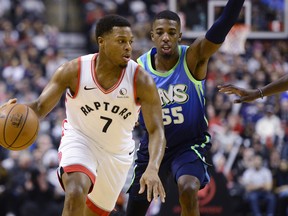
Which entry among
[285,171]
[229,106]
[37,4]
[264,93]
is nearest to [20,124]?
[264,93]

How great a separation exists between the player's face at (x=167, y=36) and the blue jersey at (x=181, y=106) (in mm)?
171

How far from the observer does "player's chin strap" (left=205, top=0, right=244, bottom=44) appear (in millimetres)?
7199

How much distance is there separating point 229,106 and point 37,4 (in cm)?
631

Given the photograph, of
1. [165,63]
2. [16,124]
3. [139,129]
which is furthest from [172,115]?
[139,129]

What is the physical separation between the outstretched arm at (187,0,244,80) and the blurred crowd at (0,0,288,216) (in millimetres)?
5628

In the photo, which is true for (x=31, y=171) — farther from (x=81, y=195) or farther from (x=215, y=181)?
(x=81, y=195)

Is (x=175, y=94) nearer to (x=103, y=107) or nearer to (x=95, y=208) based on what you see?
(x=103, y=107)

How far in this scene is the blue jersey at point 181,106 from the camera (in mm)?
7469

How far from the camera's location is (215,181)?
12.0 metres

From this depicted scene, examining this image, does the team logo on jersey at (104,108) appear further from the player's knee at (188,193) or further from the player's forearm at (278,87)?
the player's forearm at (278,87)

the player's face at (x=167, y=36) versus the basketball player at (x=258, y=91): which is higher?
the player's face at (x=167, y=36)

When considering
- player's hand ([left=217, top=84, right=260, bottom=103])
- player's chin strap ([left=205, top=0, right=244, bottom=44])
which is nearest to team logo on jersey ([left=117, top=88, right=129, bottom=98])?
player's chin strap ([left=205, top=0, right=244, bottom=44])

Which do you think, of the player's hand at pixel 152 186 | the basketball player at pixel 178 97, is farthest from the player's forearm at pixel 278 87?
the player's hand at pixel 152 186

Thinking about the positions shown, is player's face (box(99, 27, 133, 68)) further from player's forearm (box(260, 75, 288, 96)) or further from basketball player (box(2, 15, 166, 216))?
player's forearm (box(260, 75, 288, 96))
